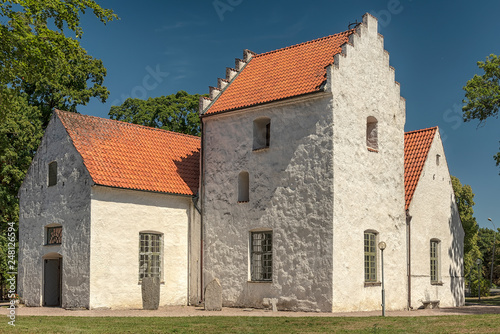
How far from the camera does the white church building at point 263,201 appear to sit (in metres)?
24.0

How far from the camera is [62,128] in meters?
26.6

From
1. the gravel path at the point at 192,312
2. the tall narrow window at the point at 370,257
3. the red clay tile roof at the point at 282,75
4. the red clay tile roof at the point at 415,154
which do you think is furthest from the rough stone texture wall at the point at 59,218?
the red clay tile roof at the point at 415,154

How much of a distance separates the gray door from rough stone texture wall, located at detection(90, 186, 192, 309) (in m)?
3.49

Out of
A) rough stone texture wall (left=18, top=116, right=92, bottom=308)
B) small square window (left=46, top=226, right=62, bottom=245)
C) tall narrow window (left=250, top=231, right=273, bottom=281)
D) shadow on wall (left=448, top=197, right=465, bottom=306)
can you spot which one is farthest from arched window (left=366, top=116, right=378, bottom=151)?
small square window (left=46, top=226, right=62, bottom=245)

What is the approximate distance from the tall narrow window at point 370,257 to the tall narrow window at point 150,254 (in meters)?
8.40

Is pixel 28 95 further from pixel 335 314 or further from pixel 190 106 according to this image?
pixel 335 314

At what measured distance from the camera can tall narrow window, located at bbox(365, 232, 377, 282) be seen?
25.0 metres

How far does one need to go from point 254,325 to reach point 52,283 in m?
12.7

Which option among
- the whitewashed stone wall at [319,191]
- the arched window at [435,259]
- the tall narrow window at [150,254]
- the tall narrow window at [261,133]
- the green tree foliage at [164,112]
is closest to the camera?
the whitewashed stone wall at [319,191]

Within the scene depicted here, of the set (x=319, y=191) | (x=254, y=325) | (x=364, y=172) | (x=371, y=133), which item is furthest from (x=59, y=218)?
(x=371, y=133)

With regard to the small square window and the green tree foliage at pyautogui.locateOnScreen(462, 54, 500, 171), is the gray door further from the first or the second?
the green tree foliage at pyautogui.locateOnScreen(462, 54, 500, 171)

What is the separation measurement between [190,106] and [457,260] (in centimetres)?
2006

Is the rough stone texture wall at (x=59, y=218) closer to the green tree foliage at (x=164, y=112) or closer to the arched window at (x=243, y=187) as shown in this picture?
the arched window at (x=243, y=187)

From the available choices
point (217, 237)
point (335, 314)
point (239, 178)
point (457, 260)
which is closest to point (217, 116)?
point (239, 178)
